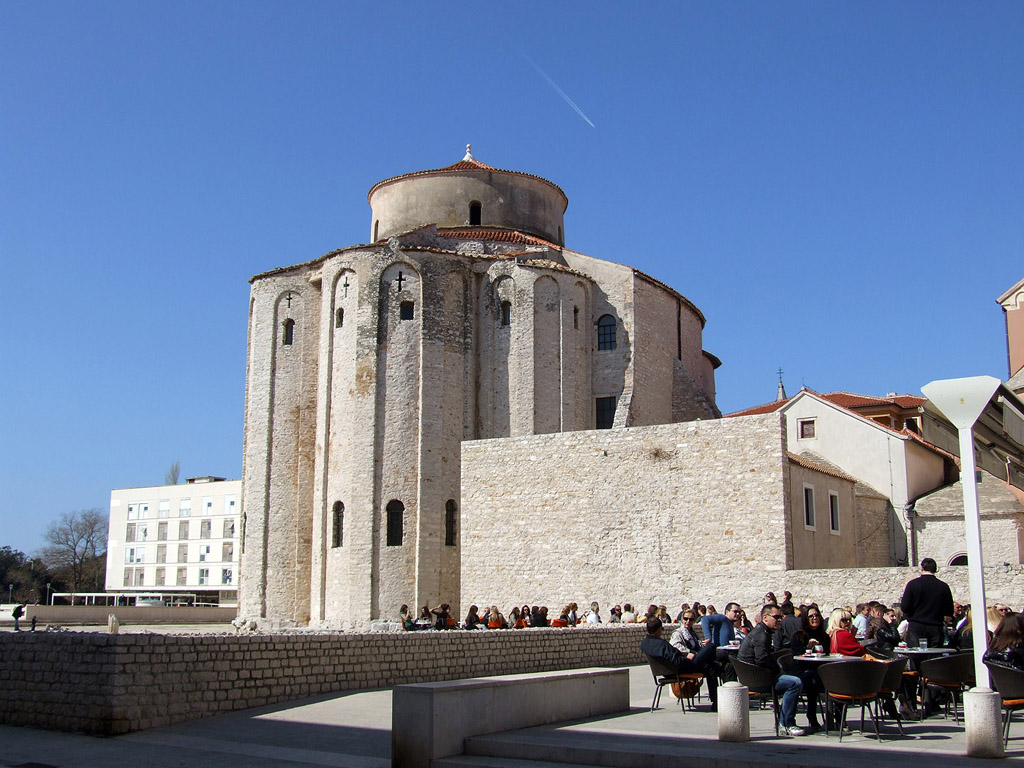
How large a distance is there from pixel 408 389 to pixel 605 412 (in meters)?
6.35

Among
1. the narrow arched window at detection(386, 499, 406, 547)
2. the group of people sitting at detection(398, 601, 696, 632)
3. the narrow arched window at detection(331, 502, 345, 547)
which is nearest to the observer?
the group of people sitting at detection(398, 601, 696, 632)

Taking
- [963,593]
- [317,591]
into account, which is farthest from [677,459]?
[317,591]

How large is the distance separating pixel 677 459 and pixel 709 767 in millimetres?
16702

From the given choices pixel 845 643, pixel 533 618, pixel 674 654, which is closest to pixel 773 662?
pixel 845 643

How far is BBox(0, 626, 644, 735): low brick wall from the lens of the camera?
11.3 metres

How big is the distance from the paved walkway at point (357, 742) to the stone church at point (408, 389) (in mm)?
17682

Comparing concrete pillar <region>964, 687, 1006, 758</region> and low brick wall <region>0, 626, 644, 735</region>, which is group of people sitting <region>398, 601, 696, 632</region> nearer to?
low brick wall <region>0, 626, 644, 735</region>

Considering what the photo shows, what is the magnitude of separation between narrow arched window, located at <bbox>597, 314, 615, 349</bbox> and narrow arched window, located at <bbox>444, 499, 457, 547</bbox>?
6.98m

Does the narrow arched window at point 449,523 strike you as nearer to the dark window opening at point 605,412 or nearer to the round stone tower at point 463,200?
the dark window opening at point 605,412

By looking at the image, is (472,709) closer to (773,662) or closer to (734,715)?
(734,715)

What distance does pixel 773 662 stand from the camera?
10344 mm

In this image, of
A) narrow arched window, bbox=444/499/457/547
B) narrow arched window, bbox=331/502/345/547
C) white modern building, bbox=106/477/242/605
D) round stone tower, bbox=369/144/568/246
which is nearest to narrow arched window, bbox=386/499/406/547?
narrow arched window, bbox=444/499/457/547

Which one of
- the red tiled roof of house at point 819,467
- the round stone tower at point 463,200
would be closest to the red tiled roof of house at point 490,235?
the round stone tower at point 463,200

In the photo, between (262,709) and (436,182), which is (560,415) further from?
(262,709)
